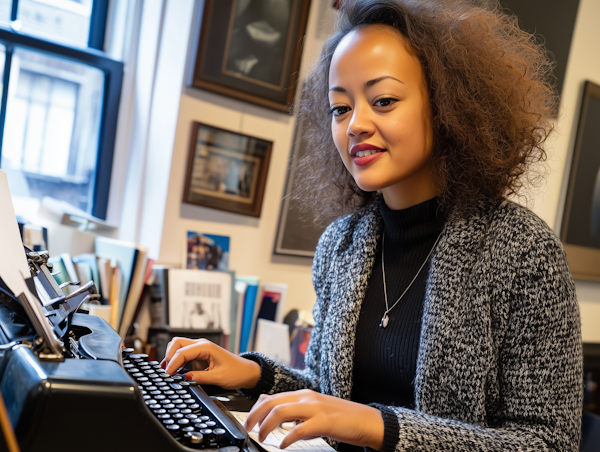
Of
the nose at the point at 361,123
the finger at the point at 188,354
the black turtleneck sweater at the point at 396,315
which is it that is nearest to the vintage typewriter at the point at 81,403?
the finger at the point at 188,354

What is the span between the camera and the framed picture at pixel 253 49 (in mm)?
1574

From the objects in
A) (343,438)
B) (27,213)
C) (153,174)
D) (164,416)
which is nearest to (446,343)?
(343,438)

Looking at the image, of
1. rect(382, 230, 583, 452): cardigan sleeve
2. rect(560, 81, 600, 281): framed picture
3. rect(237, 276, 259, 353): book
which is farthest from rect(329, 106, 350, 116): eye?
rect(560, 81, 600, 281): framed picture

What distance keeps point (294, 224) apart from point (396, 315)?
34.1 inches

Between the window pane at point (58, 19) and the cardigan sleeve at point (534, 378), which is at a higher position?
the window pane at point (58, 19)

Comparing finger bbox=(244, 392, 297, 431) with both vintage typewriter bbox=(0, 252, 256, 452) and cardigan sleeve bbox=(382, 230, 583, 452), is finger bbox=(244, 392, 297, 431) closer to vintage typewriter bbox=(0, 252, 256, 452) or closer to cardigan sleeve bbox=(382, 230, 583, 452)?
vintage typewriter bbox=(0, 252, 256, 452)

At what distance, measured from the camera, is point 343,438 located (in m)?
0.70

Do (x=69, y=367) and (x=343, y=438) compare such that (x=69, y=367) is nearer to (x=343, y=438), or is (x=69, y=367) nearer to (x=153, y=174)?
(x=343, y=438)

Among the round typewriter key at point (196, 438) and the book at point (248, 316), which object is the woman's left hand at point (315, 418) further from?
the book at point (248, 316)

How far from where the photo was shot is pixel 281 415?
2.15 ft

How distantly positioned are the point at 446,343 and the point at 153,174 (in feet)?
3.53

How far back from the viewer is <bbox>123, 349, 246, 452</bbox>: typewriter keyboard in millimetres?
581

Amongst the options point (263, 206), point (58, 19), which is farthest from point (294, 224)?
point (58, 19)

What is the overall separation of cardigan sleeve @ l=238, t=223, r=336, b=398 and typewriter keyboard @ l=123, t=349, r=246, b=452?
9.2 inches
